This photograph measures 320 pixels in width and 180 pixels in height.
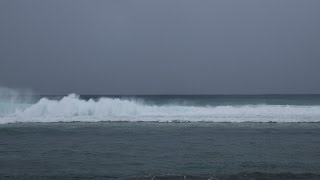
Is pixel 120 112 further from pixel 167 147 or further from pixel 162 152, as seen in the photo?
pixel 162 152

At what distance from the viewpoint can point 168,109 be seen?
39781 mm

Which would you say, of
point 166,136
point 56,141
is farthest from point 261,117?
point 56,141

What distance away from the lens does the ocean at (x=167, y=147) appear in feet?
43.7

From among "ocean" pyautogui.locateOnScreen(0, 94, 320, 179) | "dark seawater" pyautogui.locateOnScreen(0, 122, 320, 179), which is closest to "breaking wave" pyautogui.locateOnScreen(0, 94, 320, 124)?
"ocean" pyautogui.locateOnScreen(0, 94, 320, 179)

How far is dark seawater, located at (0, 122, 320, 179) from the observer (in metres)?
13.2

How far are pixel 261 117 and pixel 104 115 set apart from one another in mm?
13445

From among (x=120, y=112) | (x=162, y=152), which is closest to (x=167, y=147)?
(x=162, y=152)

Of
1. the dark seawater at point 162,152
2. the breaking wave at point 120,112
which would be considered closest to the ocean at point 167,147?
the dark seawater at point 162,152

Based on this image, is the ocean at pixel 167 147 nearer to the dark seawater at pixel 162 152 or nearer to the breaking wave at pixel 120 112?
the dark seawater at pixel 162 152

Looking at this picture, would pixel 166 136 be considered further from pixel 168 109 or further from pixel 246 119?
pixel 168 109

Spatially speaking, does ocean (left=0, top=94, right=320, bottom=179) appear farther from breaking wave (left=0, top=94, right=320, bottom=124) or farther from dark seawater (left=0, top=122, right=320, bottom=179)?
breaking wave (left=0, top=94, right=320, bottom=124)

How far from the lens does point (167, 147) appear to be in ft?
60.6

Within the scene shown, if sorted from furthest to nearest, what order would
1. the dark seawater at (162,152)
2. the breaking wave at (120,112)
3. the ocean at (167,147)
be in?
the breaking wave at (120,112) → the ocean at (167,147) → the dark seawater at (162,152)

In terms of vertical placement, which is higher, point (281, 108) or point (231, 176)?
point (281, 108)
